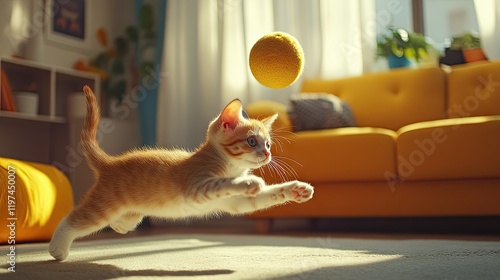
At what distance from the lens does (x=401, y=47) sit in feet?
11.4

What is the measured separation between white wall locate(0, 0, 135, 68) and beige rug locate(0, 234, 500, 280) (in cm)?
207

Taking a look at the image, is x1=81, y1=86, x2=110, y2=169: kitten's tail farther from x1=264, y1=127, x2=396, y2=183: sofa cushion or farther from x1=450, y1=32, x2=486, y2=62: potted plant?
x1=450, y1=32, x2=486, y2=62: potted plant

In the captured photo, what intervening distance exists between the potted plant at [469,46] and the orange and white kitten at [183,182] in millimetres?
2308

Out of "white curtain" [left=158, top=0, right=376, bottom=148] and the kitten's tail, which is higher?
"white curtain" [left=158, top=0, right=376, bottom=148]

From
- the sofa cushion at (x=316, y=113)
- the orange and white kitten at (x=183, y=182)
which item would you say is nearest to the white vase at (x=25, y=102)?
the sofa cushion at (x=316, y=113)

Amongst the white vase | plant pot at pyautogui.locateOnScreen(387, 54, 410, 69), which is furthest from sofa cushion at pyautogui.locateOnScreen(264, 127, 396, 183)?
the white vase

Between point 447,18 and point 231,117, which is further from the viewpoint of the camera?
point 447,18

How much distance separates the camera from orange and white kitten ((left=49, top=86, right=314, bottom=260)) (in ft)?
4.38

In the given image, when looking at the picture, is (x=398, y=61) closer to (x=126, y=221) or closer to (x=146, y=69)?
(x=146, y=69)

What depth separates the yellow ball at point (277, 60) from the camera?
1.50 m

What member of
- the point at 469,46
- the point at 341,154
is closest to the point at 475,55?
the point at 469,46

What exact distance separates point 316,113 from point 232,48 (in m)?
1.29

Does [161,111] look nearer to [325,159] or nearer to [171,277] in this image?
[325,159]

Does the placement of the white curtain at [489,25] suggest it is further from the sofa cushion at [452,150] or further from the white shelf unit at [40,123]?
the white shelf unit at [40,123]
